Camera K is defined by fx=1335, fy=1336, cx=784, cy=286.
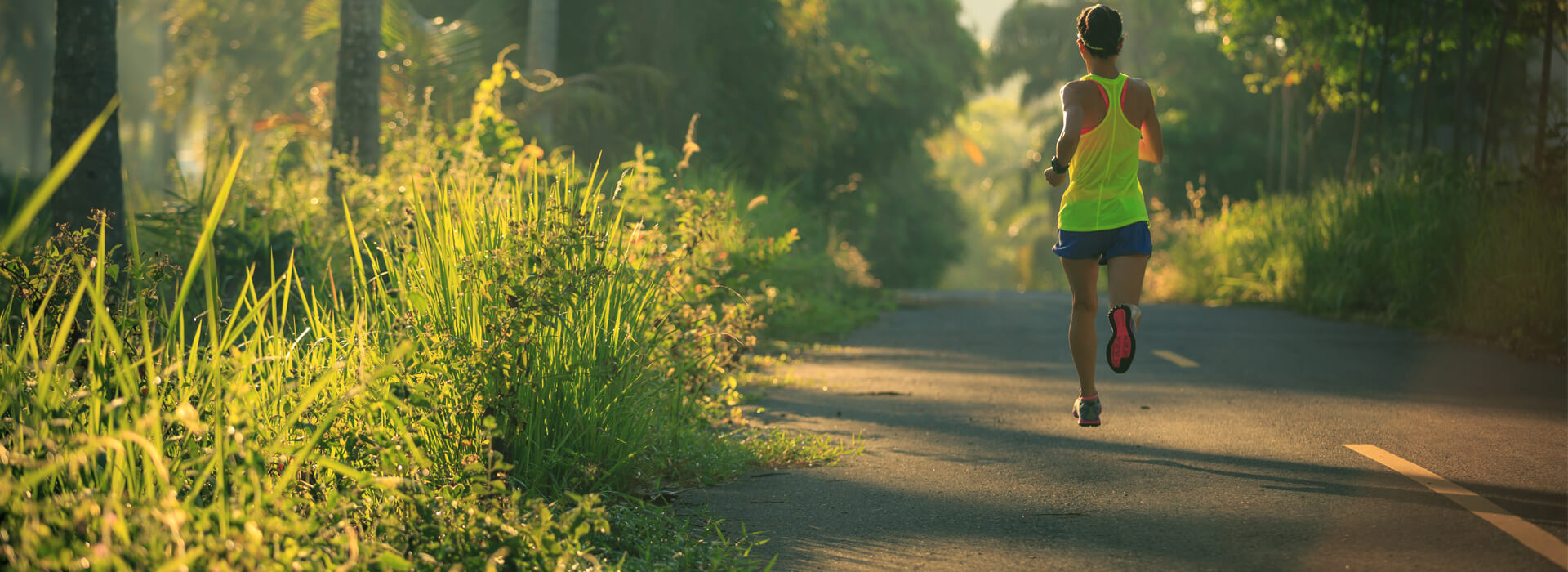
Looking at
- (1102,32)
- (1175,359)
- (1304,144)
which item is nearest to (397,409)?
(1102,32)

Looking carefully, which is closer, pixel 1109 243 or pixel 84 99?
pixel 1109 243

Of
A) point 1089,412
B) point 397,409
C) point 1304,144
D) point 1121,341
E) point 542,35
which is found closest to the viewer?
point 397,409

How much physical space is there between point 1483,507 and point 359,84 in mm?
10594

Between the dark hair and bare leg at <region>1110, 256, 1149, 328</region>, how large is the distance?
960 mm

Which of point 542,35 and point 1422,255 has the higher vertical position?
point 542,35

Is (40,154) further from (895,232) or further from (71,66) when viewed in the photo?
(71,66)

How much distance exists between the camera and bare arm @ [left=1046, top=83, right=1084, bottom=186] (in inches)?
238

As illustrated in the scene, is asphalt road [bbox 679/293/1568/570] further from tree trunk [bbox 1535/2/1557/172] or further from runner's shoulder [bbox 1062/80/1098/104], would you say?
tree trunk [bbox 1535/2/1557/172]

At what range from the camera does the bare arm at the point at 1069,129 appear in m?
6.04

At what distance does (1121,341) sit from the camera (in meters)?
6.18

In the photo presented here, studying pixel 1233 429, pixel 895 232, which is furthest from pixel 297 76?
pixel 1233 429

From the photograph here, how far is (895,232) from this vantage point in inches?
1697

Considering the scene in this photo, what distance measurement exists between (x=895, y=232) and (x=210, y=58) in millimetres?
20800

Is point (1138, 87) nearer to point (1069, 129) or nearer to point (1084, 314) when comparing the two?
point (1069, 129)
